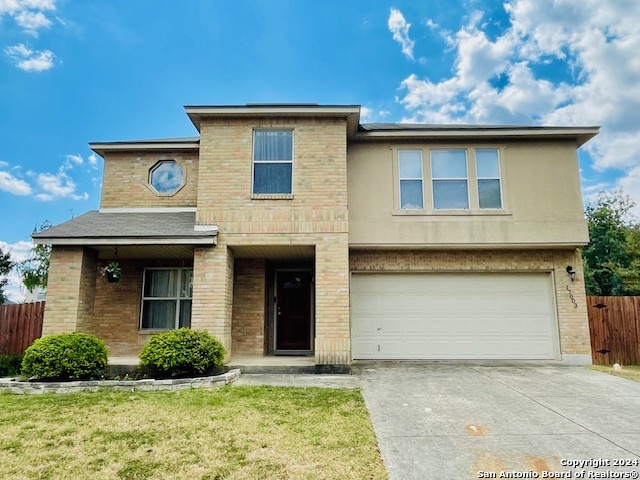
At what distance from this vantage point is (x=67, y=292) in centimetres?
850

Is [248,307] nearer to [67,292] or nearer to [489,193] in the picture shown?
[67,292]

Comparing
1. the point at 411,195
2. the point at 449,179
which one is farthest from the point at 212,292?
the point at 449,179

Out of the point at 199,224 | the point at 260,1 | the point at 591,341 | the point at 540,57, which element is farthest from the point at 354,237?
the point at 540,57

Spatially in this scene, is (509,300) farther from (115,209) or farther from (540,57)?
(540,57)

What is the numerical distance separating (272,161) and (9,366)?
25.3ft

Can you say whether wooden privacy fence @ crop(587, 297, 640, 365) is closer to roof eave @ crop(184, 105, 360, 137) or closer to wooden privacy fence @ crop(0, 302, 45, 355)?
roof eave @ crop(184, 105, 360, 137)

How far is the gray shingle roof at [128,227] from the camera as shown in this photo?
27.8 ft

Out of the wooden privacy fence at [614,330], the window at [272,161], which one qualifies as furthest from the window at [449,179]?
the wooden privacy fence at [614,330]

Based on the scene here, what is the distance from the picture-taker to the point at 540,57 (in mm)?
16484

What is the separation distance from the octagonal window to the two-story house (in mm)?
32

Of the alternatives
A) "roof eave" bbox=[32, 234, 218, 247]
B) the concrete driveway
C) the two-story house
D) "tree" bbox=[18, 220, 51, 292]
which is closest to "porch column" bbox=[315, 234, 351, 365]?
the two-story house

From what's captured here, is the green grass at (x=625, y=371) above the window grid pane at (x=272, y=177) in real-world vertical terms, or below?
below

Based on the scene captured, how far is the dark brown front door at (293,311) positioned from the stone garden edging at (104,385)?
3936 millimetres

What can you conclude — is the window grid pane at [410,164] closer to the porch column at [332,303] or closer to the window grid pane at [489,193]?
the window grid pane at [489,193]
